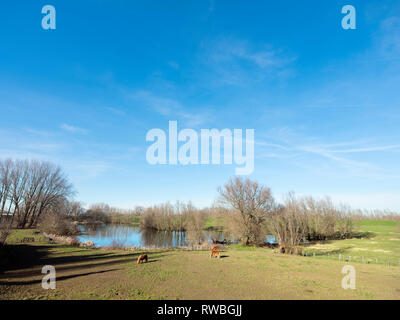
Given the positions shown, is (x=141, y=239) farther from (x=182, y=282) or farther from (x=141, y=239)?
(x=182, y=282)

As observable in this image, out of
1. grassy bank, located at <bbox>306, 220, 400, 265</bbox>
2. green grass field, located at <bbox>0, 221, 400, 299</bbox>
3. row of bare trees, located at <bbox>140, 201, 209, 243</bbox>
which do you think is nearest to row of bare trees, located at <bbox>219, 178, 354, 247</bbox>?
grassy bank, located at <bbox>306, 220, 400, 265</bbox>

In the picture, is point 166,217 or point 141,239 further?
point 166,217

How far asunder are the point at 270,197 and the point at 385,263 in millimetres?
17048

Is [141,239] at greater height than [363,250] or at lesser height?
lesser

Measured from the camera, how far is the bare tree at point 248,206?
34.4 m

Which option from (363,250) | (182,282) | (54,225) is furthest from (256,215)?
(54,225)

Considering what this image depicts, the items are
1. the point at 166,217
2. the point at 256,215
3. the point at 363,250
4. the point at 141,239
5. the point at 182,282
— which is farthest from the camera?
the point at 166,217

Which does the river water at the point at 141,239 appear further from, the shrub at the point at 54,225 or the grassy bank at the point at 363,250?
the grassy bank at the point at 363,250

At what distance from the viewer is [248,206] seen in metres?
35.7

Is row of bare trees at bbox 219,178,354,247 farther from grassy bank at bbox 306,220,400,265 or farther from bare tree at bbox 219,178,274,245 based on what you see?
grassy bank at bbox 306,220,400,265

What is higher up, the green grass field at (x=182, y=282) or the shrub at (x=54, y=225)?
the green grass field at (x=182, y=282)

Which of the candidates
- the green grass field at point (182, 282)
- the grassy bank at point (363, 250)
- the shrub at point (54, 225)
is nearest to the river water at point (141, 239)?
the shrub at point (54, 225)

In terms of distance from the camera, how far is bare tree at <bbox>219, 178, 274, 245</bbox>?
34.4m

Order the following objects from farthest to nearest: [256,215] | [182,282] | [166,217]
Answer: [166,217] < [256,215] < [182,282]
